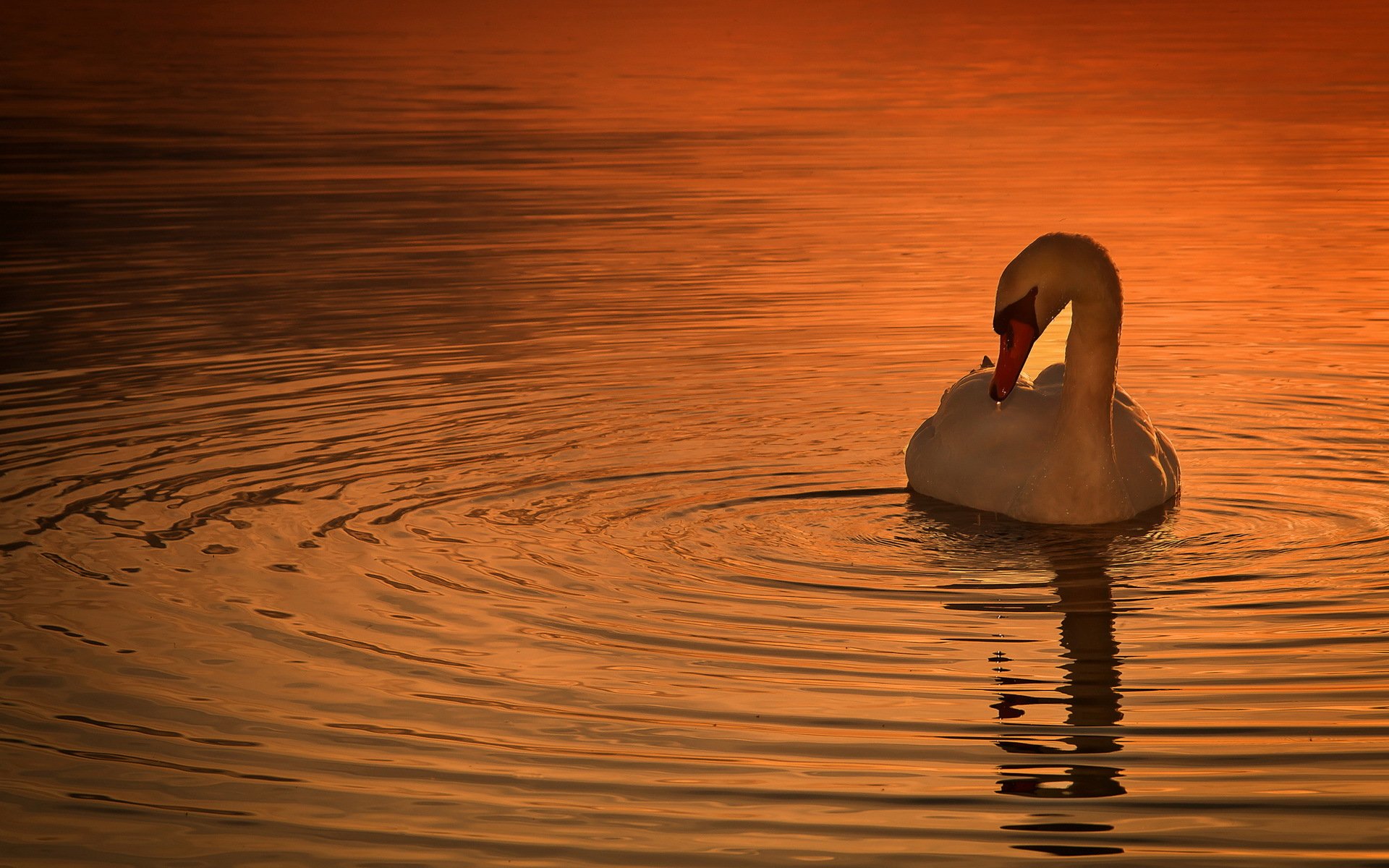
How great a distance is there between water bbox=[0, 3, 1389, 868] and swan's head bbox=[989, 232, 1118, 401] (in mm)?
869

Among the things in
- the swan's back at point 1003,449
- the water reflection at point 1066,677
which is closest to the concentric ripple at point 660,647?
the water reflection at point 1066,677

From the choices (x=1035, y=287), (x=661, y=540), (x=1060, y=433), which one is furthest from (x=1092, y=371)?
(x=661, y=540)

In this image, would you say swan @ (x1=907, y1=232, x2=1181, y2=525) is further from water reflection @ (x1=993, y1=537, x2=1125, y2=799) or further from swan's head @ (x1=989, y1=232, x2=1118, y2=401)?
water reflection @ (x1=993, y1=537, x2=1125, y2=799)

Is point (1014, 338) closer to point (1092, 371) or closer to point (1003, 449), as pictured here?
point (1092, 371)

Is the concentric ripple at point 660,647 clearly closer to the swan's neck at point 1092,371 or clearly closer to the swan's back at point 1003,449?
the swan's back at point 1003,449

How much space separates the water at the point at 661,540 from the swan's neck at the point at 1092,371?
540 millimetres

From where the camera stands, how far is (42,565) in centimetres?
940

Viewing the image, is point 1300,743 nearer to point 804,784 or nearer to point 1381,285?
point 804,784

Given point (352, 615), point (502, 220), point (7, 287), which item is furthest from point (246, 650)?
point (502, 220)

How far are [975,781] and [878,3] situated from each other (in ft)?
273

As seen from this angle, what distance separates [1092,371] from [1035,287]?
533 mm

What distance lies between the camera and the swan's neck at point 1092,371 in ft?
33.6

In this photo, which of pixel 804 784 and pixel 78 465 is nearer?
pixel 804 784

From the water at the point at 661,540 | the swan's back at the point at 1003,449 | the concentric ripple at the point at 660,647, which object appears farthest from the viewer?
the swan's back at the point at 1003,449
